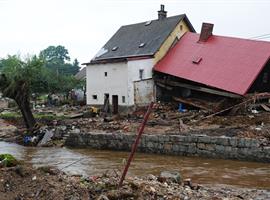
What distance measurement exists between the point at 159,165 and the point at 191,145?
2.16 m

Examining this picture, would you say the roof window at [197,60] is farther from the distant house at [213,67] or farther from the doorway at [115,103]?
the doorway at [115,103]

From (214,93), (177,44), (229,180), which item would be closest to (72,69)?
(177,44)

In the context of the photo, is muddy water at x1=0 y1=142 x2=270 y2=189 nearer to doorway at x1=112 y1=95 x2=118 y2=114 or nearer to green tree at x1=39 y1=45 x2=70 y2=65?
doorway at x1=112 y1=95 x2=118 y2=114

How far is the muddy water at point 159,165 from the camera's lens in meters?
15.1

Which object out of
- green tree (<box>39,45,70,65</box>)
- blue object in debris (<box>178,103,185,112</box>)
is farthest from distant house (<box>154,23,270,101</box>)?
green tree (<box>39,45,70,65</box>)

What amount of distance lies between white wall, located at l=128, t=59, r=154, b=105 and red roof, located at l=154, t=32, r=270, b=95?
642 mm

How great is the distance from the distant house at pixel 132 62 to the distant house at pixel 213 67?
92cm

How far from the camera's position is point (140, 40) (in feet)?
112

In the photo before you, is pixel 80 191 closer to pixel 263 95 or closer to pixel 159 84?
pixel 263 95

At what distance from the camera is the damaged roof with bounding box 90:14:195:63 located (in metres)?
32.7

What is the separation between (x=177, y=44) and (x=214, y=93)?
8.14 meters

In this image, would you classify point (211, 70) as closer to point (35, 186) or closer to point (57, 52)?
point (35, 186)

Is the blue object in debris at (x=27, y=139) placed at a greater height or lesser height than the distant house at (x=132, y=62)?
lesser

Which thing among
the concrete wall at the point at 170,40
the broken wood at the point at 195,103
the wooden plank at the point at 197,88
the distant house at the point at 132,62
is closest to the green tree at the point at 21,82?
the distant house at the point at 132,62
